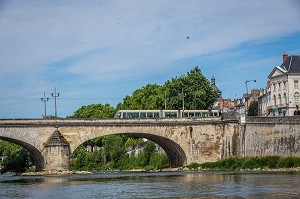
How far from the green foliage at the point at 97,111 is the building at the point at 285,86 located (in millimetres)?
32698

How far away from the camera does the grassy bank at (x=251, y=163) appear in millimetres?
Answer: 59400

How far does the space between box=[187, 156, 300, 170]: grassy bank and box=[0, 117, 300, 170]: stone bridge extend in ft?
4.30

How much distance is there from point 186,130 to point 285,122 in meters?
10.2

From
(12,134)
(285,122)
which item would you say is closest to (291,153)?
(285,122)

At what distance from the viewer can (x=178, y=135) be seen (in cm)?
6600

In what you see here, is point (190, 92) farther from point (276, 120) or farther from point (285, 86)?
point (276, 120)

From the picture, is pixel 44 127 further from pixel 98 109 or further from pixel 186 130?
pixel 98 109

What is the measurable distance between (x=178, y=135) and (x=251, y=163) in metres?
8.67

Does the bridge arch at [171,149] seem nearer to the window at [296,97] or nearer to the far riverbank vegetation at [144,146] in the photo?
the far riverbank vegetation at [144,146]

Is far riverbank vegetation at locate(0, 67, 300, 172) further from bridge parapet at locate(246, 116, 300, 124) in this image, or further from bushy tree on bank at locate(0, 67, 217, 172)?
bridge parapet at locate(246, 116, 300, 124)

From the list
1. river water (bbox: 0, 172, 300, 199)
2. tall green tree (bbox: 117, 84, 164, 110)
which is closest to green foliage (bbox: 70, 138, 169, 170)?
tall green tree (bbox: 117, 84, 164, 110)

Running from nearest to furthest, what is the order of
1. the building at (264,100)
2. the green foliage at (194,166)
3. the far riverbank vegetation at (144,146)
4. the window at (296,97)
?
the green foliage at (194,166) < the far riverbank vegetation at (144,146) < the window at (296,97) < the building at (264,100)

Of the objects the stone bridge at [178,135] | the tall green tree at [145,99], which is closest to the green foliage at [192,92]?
the tall green tree at [145,99]

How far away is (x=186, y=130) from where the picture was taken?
66.4 m
